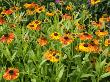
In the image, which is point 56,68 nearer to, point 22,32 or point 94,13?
point 22,32

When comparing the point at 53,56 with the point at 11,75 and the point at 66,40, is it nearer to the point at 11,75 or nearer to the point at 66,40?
the point at 66,40

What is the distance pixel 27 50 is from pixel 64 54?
411mm

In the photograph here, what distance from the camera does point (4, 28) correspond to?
3971mm

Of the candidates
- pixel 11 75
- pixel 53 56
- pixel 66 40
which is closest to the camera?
pixel 11 75

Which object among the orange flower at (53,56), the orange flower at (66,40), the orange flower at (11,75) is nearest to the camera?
the orange flower at (11,75)

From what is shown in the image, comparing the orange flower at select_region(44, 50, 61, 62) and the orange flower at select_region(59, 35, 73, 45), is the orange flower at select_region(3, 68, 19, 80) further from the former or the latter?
the orange flower at select_region(59, 35, 73, 45)

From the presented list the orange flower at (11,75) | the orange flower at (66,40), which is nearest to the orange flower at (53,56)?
the orange flower at (66,40)

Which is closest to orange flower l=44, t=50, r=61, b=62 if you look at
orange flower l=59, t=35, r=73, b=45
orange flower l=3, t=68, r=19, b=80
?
orange flower l=59, t=35, r=73, b=45

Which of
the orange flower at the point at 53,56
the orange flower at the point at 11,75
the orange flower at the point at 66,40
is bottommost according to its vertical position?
the orange flower at the point at 11,75

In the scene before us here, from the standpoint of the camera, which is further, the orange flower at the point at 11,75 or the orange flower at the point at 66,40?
the orange flower at the point at 66,40

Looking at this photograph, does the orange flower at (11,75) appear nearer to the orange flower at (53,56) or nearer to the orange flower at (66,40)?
the orange flower at (53,56)

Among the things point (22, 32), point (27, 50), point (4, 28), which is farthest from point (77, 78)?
point (4, 28)

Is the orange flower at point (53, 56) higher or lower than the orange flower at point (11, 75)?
higher

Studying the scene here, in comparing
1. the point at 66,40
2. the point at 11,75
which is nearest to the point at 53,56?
the point at 66,40
